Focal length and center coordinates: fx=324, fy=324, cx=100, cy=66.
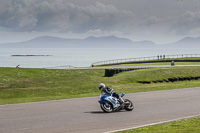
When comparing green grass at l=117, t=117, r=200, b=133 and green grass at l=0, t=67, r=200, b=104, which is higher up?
green grass at l=0, t=67, r=200, b=104

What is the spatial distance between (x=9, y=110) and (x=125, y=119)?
5.61 metres

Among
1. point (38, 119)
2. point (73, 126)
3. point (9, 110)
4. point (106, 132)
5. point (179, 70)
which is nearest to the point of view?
point (106, 132)

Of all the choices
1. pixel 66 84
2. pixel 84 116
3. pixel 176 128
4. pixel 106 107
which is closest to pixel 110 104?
pixel 106 107

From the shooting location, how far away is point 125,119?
1268 centimetres

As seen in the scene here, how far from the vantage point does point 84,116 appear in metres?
13.2

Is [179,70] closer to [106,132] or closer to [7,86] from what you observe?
[7,86]

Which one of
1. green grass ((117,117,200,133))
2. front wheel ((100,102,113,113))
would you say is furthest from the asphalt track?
green grass ((117,117,200,133))

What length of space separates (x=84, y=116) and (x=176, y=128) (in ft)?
13.7

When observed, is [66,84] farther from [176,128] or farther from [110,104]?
[176,128]

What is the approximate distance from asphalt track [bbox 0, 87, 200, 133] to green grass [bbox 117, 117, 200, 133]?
88cm

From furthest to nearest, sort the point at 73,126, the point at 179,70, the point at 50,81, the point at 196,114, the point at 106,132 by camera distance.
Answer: the point at 179,70 < the point at 50,81 < the point at 196,114 < the point at 73,126 < the point at 106,132

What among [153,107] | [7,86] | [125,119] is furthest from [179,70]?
[125,119]

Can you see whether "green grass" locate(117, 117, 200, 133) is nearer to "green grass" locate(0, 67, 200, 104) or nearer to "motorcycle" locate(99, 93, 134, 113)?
"motorcycle" locate(99, 93, 134, 113)

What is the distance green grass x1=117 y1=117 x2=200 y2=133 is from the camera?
32.5 feet
